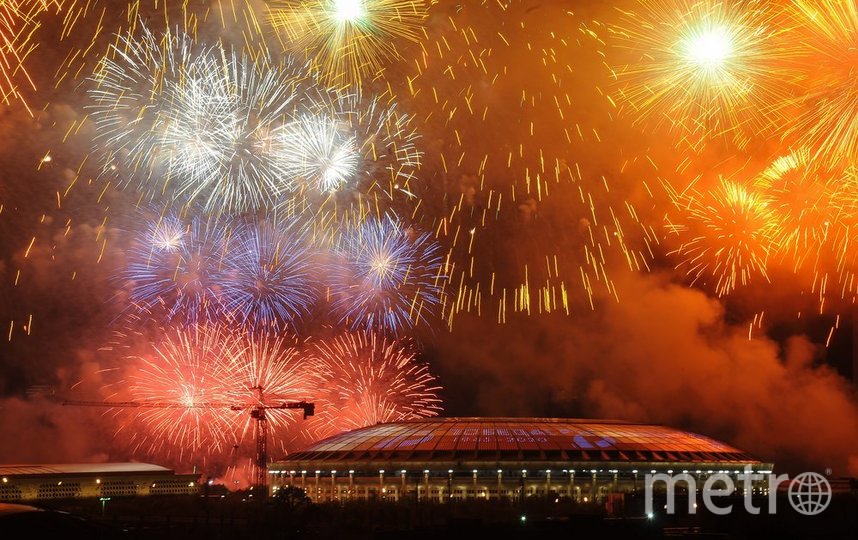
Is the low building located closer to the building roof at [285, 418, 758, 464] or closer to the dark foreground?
the building roof at [285, 418, 758, 464]

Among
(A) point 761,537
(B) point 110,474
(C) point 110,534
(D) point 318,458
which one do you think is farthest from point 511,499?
(B) point 110,474

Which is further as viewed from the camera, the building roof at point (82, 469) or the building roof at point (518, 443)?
the building roof at point (82, 469)

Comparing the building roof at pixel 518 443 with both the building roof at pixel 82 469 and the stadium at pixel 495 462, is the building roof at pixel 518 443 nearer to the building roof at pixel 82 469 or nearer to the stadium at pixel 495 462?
the stadium at pixel 495 462

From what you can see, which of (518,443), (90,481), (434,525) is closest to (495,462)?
(518,443)

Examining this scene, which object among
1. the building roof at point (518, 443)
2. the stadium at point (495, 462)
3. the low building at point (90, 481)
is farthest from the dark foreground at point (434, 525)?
the low building at point (90, 481)

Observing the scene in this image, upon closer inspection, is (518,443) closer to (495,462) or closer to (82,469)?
(495,462)

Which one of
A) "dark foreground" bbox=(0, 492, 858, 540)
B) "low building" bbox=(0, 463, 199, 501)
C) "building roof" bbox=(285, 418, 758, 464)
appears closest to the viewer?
"dark foreground" bbox=(0, 492, 858, 540)

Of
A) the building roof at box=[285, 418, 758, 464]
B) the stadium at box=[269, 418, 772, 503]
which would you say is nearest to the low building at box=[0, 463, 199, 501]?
the stadium at box=[269, 418, 772, 503]
